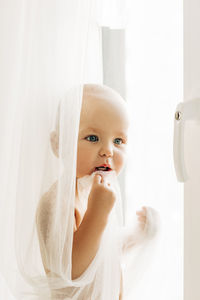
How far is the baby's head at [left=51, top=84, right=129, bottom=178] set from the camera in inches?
29.5

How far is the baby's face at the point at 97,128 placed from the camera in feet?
2.46

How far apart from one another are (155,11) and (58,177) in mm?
440

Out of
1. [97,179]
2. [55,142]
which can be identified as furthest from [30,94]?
[97,179]

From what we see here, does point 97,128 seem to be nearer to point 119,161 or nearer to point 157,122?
point 119,161

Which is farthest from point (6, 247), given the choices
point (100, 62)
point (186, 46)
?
point (186, 46)

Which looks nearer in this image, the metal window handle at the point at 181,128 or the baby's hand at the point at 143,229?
the metal window handle at the point at 181,128

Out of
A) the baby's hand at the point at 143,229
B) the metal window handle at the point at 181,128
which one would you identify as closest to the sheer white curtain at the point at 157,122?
the baby's hand at the point at 143,229

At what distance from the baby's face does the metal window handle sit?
0.37 feet

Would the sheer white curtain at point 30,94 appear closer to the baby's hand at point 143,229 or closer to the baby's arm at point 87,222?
the baby's arm at point 87,222

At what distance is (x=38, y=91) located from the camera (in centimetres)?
74

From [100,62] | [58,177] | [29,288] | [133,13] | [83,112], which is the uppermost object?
[133,13]

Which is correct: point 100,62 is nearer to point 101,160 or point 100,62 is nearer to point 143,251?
point 101,160

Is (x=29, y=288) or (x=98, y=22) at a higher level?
(x=98, y=22)

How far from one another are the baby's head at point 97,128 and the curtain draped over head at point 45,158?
40 mm
